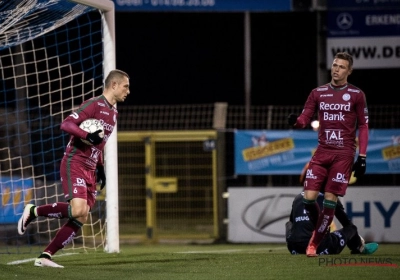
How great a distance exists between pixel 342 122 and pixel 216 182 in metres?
6.02

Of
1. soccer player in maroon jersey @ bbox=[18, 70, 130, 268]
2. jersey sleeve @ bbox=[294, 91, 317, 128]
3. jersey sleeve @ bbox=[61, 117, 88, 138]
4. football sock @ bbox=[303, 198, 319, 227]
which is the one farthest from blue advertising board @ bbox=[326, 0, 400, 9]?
jersey sleeve @ bbox=[61, 117, 88, 138]

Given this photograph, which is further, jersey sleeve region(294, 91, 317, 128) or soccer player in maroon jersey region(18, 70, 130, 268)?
jersey sleeve region(294, 91, 317, 128)

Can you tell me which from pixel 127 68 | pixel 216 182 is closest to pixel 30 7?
pixel 216 182

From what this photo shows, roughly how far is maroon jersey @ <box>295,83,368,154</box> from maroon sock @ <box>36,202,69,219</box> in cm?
260

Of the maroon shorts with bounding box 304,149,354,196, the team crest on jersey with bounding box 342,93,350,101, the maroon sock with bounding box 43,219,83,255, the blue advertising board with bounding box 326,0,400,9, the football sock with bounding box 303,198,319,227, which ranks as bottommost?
the maroon sock with bounding box 43,219,83,255

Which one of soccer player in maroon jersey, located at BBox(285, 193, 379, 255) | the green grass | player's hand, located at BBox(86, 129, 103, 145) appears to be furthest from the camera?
soccer player in maroon jersey, located at BBox(285, 193, 379, 255)

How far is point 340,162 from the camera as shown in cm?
982

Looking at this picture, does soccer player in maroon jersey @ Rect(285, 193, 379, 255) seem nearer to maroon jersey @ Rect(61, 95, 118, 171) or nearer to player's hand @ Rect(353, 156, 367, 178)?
player's hand @ Rect(353, 156, 367, 178)

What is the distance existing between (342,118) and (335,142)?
248 millimetres

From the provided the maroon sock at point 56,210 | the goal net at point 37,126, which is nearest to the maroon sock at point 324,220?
the maroon sock at point 56,210

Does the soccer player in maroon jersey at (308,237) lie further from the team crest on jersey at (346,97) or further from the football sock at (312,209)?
the team crest on jersey at (346,97)

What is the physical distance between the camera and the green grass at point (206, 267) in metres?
8.36

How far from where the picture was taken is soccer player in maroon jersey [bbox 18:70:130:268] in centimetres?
934

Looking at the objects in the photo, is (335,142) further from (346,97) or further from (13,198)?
(13,198)
